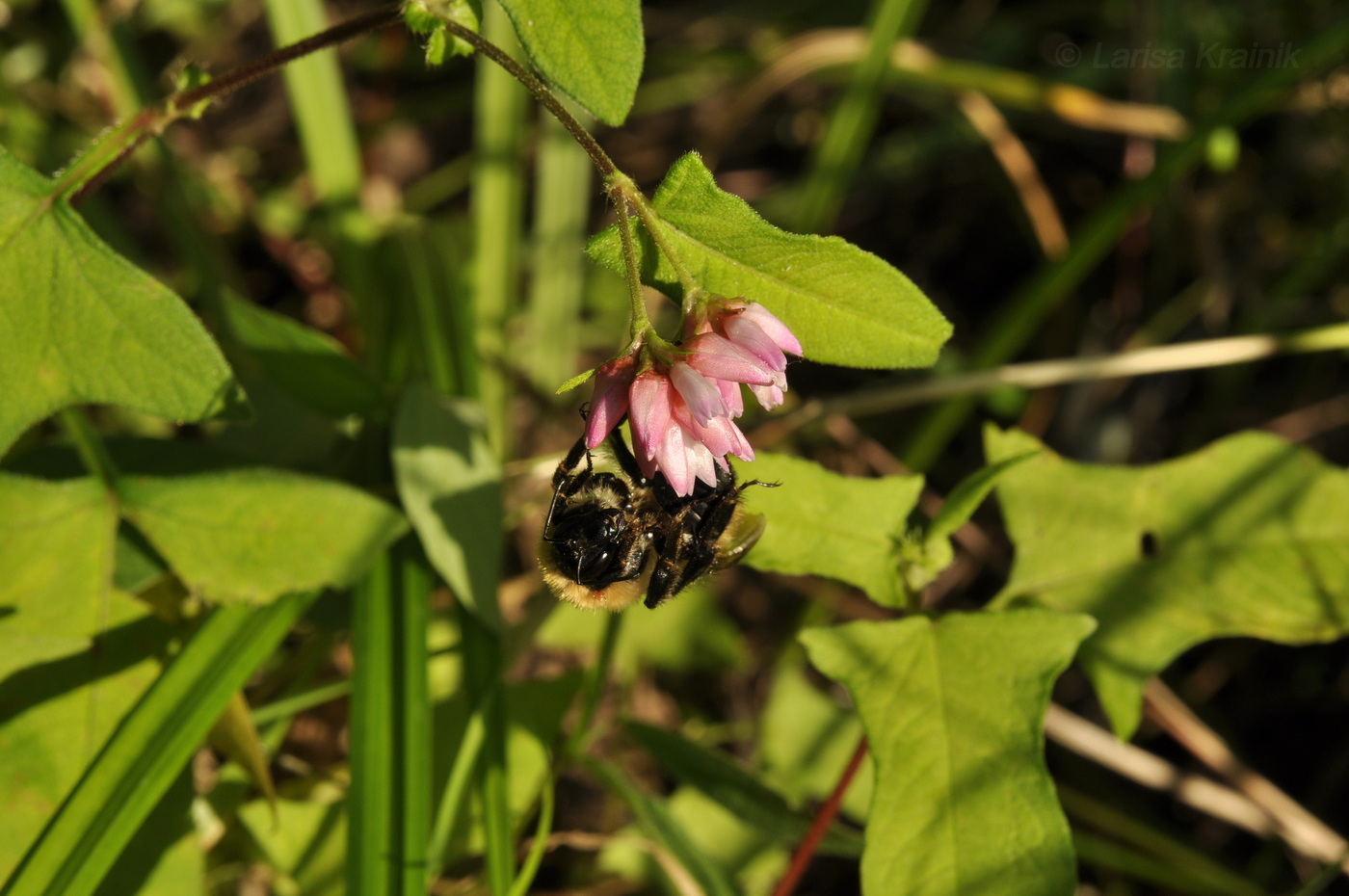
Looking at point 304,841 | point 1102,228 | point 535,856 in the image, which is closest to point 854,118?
point 1102,228

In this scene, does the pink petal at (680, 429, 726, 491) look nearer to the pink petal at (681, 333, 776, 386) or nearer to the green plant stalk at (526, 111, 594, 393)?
the pink petal at (681, 333, 776, 386)

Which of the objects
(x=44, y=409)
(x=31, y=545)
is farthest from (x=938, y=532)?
(x=31, y=545)

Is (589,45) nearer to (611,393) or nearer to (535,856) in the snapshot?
(611,393)

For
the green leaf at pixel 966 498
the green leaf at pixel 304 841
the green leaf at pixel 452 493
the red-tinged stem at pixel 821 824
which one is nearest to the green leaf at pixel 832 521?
the green leaf at pixel 966 498

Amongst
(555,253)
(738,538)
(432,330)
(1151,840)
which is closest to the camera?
(738,538)

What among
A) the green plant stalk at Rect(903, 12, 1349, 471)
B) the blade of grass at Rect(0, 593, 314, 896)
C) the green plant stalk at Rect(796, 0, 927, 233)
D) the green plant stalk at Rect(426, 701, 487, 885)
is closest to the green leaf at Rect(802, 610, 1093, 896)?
the green plant stalk at Rect(426, 701, 487, 885)

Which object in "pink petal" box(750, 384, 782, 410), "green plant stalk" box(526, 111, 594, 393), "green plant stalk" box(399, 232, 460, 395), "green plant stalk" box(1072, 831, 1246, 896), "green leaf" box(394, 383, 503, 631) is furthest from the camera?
"green plant stalk" box(526, 111, 594, 393)
